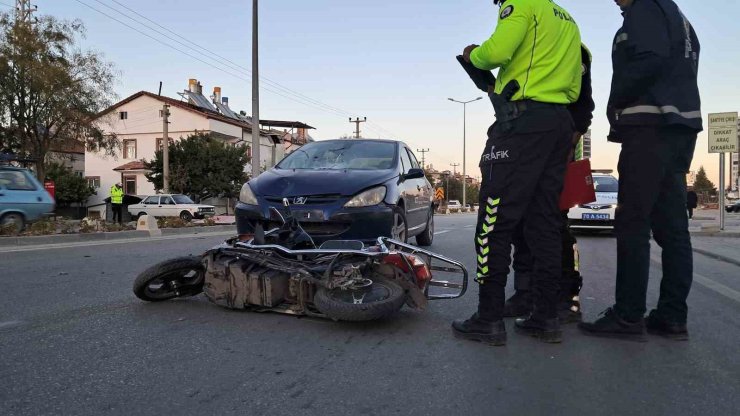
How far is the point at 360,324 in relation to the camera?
11.5 feet

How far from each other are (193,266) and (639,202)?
2933 mm

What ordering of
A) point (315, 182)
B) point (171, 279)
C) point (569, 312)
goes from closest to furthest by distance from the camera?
point (569, 312) → point (171, 279) → point (315, 182)

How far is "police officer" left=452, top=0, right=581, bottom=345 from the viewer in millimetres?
3000

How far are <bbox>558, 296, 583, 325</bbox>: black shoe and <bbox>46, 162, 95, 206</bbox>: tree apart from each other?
146ft

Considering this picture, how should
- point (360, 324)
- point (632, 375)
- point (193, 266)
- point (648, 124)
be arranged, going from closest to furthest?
A: point (632, 375)
point (648, 124)
point (360, 324)
point (193, 266)

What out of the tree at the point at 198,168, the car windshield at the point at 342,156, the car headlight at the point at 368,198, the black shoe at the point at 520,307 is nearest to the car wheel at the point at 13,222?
the car windshield at the point at 342,156

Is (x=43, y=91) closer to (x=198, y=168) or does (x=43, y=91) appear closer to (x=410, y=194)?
(x=198, y=168)

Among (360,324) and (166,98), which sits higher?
(166,98)

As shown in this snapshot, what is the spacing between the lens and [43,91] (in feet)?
82.0

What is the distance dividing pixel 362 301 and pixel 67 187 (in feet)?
149

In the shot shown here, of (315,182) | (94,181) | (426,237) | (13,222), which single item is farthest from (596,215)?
(94,181)

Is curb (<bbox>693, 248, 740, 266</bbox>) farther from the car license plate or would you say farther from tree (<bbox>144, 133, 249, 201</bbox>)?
tree (<bbox>144, 133, 249, 201</bbox>)

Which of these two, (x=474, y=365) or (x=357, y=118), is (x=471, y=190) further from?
(x=474, y=365)

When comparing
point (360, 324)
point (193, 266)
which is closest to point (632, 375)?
point (360, 324)
